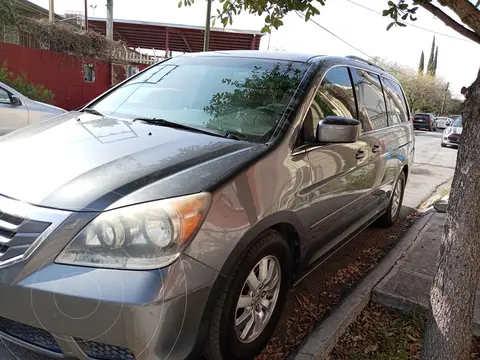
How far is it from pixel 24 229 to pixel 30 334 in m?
0.49

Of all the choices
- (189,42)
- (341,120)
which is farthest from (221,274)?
(189,42)

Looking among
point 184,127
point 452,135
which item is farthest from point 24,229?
point 452,135

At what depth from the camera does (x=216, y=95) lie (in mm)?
3061

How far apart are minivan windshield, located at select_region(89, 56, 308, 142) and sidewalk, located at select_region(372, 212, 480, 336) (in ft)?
4.98

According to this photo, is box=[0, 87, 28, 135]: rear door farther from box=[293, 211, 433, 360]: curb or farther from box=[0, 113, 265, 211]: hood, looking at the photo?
box=[293, 211, 433, 360]: curb

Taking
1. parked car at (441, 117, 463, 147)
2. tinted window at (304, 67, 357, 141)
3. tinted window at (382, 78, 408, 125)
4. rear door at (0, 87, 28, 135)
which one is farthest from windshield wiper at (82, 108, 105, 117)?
parked car at (441, 117, 463, 147)

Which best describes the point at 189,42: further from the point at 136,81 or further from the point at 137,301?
A: the point at 137,301

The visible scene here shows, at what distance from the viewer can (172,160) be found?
2.18 metres

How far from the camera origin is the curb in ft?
8.03

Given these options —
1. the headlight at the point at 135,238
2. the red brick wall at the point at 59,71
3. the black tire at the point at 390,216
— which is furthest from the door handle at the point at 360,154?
the red brick wall at the point at 59,71

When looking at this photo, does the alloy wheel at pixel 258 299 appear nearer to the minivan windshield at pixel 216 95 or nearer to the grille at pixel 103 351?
the grille at pixel 103 351

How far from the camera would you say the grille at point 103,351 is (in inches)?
70.7

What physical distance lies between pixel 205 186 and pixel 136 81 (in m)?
2.00

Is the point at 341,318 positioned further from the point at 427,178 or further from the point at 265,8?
the point at 427,178
